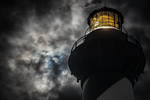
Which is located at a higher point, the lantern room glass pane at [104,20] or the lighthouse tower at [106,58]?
the lantern room glass pane at [104,20]

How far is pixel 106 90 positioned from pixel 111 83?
0.56m

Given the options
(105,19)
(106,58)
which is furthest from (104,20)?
(106,58)

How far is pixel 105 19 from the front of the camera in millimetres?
18172

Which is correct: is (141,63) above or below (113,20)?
below

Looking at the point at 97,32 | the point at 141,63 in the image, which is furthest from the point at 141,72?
the point at 97,32

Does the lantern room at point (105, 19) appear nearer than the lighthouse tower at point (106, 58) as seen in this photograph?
No

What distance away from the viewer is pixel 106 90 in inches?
656

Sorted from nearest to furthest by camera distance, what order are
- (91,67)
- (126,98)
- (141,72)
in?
(126,98) < (91,67) < (141,72)

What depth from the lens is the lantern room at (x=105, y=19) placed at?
18047 millimetres

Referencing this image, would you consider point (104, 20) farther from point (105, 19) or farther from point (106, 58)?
point (106, 58)

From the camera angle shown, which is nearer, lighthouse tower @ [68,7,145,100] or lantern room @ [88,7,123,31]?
lighthouse tower @ [68,7,145,100]

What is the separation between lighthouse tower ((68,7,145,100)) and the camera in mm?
16969

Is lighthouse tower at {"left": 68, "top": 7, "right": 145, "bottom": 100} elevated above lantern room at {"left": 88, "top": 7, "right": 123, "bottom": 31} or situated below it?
below

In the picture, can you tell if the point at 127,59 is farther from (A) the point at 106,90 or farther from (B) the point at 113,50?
(A) the point at 106,90
